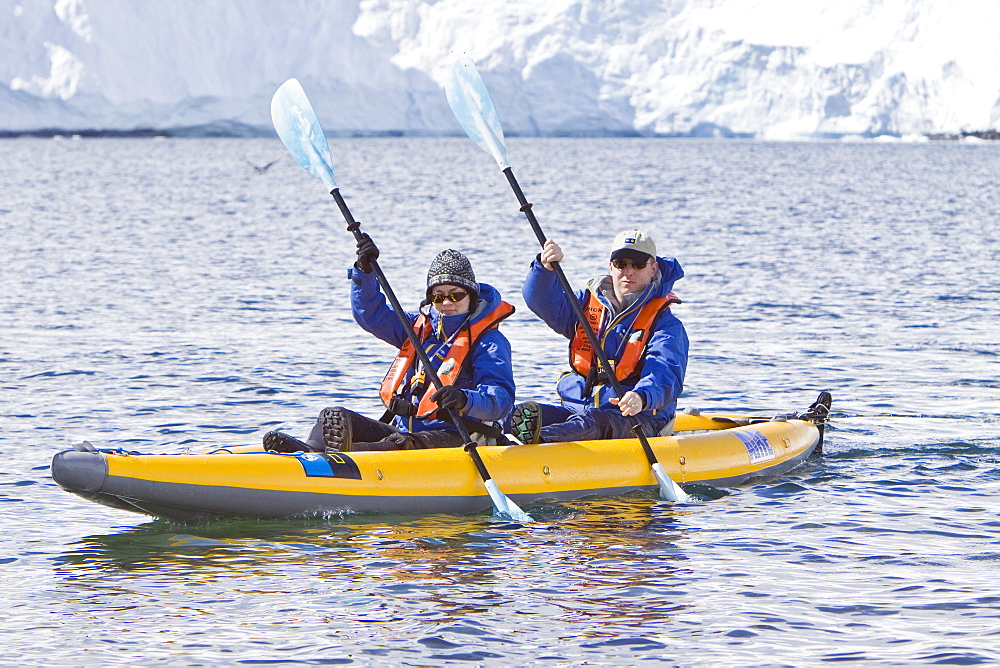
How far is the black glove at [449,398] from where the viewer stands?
7.21 metres

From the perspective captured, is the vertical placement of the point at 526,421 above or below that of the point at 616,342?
below

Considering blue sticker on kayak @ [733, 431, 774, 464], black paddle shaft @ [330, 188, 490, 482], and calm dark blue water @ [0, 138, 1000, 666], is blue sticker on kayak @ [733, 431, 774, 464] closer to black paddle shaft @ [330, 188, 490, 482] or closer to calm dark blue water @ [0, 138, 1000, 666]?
calm dark blue water @ [0, 138, 1000, 666]

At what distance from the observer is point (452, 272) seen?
24.5 ft

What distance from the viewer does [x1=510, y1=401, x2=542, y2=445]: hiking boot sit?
309 inches

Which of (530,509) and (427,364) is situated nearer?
(427,364)

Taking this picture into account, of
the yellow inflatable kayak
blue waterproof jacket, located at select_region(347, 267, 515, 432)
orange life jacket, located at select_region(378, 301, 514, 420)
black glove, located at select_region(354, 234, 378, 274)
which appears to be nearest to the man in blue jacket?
the yellow inflatable kayak

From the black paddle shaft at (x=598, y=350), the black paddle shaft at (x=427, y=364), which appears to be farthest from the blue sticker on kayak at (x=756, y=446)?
the black paddle shaft at (x=427, y=364)

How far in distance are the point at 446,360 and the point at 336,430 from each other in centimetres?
72

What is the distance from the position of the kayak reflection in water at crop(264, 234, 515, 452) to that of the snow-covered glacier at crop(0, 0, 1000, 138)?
8401 cm

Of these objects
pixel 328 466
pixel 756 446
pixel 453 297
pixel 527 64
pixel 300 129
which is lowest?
pixel 756 446

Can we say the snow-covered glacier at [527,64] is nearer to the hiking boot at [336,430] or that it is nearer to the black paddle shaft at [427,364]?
the black paddle shaft at [427,364]

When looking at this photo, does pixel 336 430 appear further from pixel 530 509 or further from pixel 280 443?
pixel 530 509

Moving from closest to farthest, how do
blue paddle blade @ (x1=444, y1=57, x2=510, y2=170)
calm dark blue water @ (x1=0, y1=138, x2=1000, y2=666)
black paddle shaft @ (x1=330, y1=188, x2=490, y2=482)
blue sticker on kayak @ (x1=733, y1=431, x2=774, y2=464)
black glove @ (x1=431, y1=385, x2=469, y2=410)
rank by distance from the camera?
1. calm dark blue water @ (x1=0, y1=138, x2=1000, y2=666)
2. black glove @ (x1=431, y1=385, x2=469, y2=410)
3. black paddle shaft @ (x1=330, y1=188, x2=490, y2=482)
4. blue sticker on kayak @ (x1=733, y1=431, x2=774, y2=464)
5. blue paddle blade @ (x1=444, y1=57, x2=510, y2=170)

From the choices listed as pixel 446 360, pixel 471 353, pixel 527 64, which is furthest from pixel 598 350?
pixel 527 64
